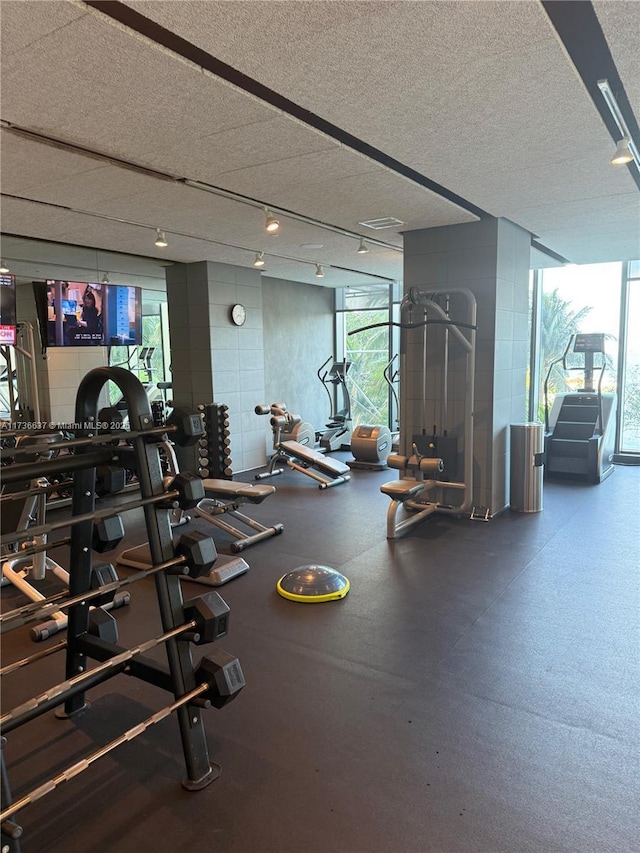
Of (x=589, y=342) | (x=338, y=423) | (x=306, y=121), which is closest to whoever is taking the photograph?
(x=306, y=121)

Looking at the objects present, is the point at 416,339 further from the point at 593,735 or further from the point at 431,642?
the point at 593,735

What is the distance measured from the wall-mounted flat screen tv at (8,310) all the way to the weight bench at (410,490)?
3230 mm

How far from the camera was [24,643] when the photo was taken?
3.00 m

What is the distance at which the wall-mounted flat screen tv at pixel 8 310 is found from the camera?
450 centimetres

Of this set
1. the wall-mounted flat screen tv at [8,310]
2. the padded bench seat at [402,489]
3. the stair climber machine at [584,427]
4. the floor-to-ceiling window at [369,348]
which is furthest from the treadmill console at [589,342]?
the wall-mounted flat screen tv at [8,310]

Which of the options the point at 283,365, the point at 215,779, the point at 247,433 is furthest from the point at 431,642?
the point at 283,365

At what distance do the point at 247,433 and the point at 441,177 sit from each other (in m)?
4.31

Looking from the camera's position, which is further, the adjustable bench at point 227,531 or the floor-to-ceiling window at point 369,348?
the floor-to-ceiling window at point 369,348

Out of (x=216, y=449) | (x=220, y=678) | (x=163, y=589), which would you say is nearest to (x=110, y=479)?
(x=163, y=589)

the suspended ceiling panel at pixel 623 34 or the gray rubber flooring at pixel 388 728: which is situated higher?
the suspended ceiling panel at pixel 623 34

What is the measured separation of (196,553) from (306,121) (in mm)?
2094

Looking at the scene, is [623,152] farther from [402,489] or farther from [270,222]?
[402,489]

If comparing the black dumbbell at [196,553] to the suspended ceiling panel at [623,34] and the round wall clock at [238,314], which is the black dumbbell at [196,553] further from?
the round wall clock at [238,314]

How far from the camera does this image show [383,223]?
4.80 meters
